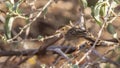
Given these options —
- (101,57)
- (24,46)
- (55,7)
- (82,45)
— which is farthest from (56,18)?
(101,57)

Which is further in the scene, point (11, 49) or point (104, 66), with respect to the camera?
point (11, 49)

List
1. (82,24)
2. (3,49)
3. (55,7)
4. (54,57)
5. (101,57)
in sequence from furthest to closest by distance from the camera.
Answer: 1. (55,7)
2. (3,49)
3. (54,57)
4. (101,57)
5. (82,24)

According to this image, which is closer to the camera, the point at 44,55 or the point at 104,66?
the point at 104,66

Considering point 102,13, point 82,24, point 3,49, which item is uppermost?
point 102,13

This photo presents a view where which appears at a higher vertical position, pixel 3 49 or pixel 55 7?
pixel 55 7

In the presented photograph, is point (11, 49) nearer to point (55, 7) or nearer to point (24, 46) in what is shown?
point (24, 46)

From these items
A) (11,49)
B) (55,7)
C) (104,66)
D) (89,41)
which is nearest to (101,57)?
(89,41)

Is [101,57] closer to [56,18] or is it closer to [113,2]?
[113,2]

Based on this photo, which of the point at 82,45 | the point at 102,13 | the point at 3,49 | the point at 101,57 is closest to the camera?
the point at 102,13

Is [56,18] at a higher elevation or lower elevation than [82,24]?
lower
